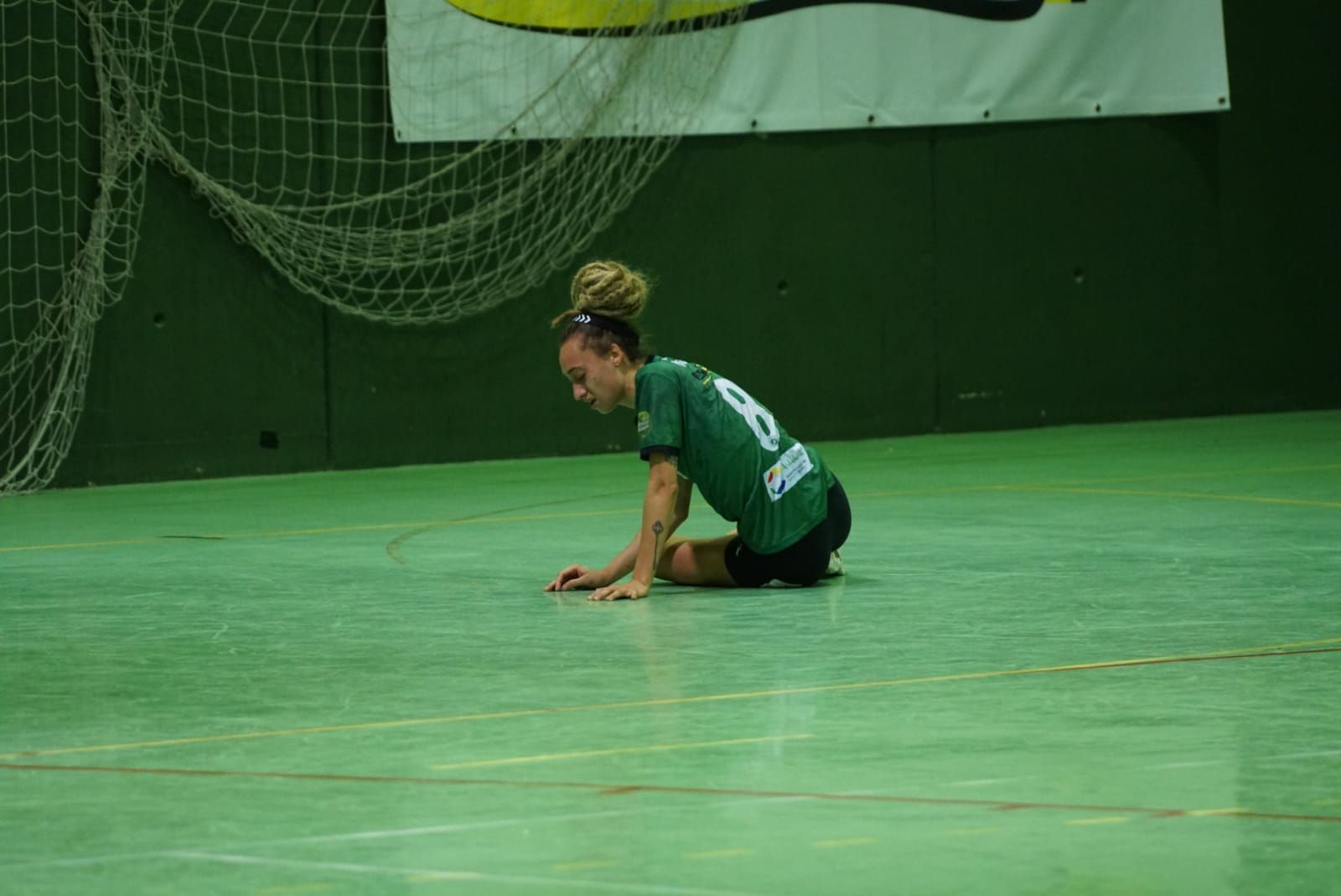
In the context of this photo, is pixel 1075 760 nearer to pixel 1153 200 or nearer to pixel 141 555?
pixel 141 555

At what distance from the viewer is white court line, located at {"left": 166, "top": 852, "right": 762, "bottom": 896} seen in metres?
3.26

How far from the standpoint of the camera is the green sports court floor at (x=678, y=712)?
348cm

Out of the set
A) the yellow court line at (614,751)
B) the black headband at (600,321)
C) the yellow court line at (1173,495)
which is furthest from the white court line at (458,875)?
the yellow court line at (1173,495)

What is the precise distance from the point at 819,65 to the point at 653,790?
8892 mm

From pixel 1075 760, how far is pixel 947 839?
659mm

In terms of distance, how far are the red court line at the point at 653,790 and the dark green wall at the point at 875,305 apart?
22.8ft

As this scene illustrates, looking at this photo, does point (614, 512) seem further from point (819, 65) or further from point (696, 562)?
point (819, 65)

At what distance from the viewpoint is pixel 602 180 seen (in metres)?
11.9

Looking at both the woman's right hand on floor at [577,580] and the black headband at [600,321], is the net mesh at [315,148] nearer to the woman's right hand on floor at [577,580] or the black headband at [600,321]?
the woman's right hand on floor at [577,580]

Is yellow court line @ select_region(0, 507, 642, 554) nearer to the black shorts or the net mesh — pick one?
the net mesh

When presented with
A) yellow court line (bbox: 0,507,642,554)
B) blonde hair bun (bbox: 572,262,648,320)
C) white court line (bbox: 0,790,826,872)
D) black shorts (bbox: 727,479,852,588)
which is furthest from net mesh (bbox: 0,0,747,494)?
white court line (bbox: 0,790,826,872)

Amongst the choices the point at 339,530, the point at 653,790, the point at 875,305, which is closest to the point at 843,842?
the point at 653,790

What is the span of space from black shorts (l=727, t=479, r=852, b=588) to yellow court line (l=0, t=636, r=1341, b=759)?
154cm

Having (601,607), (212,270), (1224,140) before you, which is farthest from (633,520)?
(1224,140)
